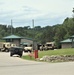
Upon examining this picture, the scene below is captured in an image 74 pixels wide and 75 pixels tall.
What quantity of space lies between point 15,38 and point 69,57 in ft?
203

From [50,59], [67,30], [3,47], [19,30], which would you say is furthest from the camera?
[19,30]

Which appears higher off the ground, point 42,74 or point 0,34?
point 0,34

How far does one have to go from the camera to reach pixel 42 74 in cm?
1833

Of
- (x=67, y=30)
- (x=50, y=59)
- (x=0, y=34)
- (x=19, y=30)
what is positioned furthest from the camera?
(x=19, y=30)

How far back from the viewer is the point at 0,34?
153 m

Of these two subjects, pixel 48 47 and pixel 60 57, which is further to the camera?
pixel 48 47

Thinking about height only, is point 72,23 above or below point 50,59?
above

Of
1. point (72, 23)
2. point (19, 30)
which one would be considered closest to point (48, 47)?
point (72, 23)

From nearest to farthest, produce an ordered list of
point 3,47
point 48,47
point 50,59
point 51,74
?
1. point 51,74
2. point 50,59
3. point 3,47
4. point 48,47

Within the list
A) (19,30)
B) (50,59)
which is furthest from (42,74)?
(19,30)

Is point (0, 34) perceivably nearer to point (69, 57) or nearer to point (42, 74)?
point (69, 57)

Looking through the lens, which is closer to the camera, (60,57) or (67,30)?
(60,57)

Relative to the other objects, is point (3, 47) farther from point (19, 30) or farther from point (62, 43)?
point (19, 30)

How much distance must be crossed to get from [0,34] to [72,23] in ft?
212
